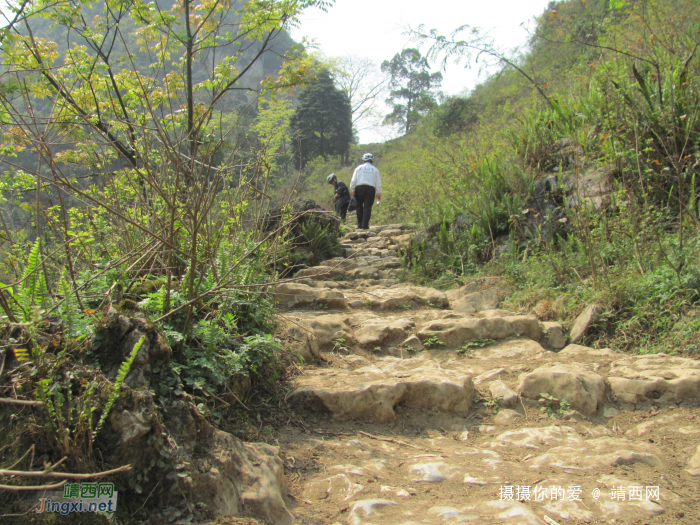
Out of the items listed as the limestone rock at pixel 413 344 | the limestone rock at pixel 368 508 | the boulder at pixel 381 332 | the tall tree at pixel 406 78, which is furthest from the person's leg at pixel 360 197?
the tall tree at pixel 406 78

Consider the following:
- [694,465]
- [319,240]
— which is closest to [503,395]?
[694,465]

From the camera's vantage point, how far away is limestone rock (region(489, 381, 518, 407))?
9.13ft

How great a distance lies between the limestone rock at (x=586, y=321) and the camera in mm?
3617

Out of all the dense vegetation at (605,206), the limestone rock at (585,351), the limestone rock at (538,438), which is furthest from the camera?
the dense vegetation at (605,206)

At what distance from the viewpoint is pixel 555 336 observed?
3760 mm

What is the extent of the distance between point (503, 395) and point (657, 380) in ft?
3.16

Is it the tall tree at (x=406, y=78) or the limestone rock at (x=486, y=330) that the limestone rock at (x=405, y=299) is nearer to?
the limestone rock at (x=486, y=330)

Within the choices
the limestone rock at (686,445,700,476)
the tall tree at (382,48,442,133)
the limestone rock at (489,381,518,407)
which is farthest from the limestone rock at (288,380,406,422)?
the tall tree at (382,48,442,133)

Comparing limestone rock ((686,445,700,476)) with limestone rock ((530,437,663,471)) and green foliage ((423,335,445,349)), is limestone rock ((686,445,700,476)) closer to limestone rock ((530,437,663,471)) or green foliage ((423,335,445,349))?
limestone rock ((530,437,663,471))

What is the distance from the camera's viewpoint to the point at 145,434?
1.39 meters

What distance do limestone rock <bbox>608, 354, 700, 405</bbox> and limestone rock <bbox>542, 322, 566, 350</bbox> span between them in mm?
737

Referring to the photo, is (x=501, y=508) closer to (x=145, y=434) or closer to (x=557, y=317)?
(x=145, y=434)

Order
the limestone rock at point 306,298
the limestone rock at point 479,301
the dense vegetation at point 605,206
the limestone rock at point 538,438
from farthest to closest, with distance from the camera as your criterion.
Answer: the limestone rock at point 479,301
the limestone rock at point 306,298
the dense vegetation at point 605,206
the limestone rock at point 538,438

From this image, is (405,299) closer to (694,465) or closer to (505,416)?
(505,416)
